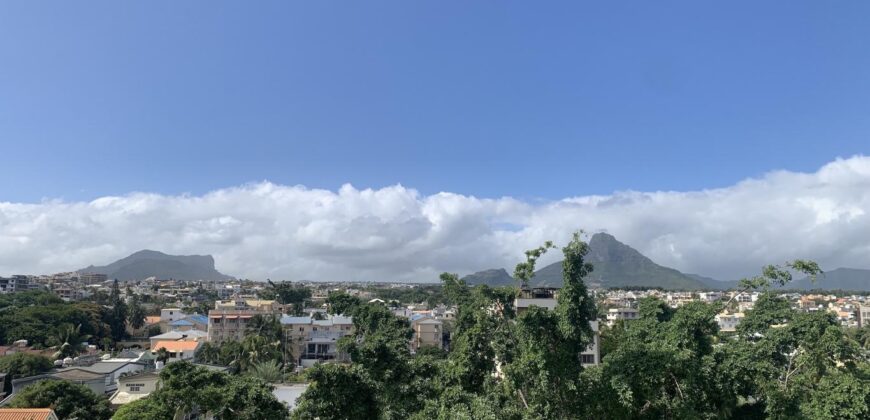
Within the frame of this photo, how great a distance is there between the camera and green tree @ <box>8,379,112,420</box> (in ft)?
80.0

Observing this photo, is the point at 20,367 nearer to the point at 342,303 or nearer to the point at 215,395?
the point at 342,303

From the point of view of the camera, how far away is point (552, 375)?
1480 centimetres

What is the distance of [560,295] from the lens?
15000 mm

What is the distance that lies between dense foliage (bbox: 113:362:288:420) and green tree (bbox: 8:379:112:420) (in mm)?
13997

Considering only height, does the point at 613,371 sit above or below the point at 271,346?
above

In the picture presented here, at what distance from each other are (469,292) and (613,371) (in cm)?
592

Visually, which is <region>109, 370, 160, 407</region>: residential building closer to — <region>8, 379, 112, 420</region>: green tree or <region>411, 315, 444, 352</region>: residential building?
<region>8, 379, 112, 420</region>: green tree

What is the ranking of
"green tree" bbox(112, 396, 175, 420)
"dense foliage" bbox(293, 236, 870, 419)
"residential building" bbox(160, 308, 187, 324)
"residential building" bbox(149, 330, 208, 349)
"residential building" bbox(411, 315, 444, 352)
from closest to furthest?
"dense foliage" bbox(293, 236, 870, 419)
"green tree" bbox(112, 396, 175, 420)
"residential building" bbox(149, 330, 208, 349)
"residential building" bbox(411, 315, 444, 352)
"residential building" bbox(160, 308, 187, 324)

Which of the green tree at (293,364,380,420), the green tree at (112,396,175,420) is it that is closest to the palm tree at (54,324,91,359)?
the green tree at (112,396,175,420)

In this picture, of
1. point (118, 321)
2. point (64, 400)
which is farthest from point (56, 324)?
point (64, 400)

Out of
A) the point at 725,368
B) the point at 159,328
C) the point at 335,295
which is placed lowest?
the point at 159,328

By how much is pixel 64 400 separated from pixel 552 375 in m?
22.6

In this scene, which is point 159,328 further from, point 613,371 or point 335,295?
point 613,371

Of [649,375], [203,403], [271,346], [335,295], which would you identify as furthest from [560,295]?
[271,346]
